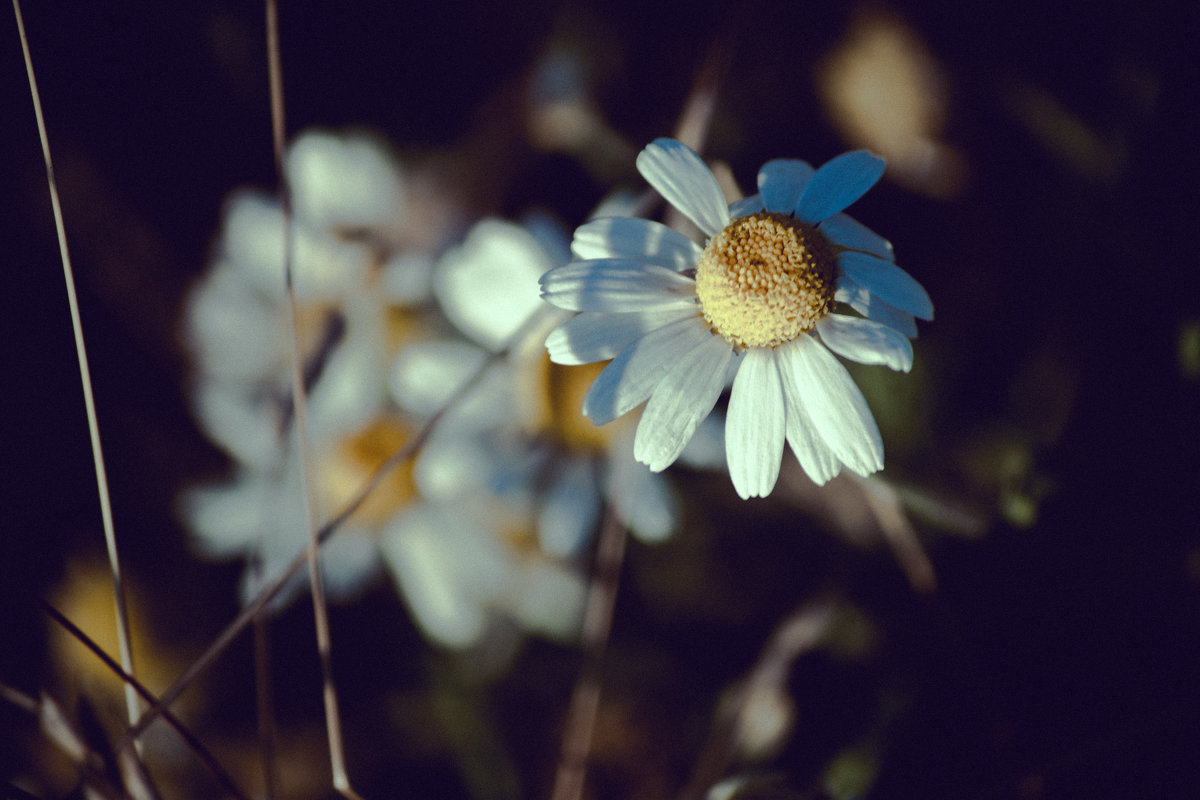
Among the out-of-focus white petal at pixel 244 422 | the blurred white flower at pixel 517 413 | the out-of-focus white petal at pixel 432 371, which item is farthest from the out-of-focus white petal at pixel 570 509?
the out-of-focus white petal at pixel 244 422

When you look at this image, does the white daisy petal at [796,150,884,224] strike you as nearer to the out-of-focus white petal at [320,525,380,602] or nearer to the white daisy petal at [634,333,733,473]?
the white daisy petal at [634,333,733,473]

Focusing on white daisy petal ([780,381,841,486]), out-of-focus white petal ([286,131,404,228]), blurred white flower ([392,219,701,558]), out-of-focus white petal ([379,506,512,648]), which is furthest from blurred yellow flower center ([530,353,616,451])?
white daisy petal ([780,381,841,486])

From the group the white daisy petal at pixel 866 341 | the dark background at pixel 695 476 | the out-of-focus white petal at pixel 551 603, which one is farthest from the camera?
the out-of-focus white petal at pixel 551 603

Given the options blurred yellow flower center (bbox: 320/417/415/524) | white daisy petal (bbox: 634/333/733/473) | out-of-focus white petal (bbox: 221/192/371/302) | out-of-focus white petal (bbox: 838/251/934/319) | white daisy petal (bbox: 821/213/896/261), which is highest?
out-of-focus white petal (bbox: 221/192/371/302)

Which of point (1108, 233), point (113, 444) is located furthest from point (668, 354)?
point (113, 444)

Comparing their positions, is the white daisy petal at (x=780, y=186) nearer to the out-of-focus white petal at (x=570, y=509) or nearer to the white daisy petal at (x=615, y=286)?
the white daisy petal at (x=615, y=286)

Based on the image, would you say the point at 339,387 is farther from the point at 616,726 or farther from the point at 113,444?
the point at 616,726
